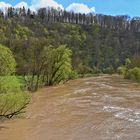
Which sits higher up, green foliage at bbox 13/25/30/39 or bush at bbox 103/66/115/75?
green foliage at bbox 13/25/30/39

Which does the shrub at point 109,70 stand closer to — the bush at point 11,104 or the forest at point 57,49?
the forest at point 57,49

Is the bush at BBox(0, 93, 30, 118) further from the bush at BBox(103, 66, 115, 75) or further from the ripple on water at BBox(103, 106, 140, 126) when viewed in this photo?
the bush at BBox(103, 66, 115, 75)

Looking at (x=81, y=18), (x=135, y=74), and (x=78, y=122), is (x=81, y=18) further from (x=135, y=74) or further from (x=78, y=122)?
(x=78, y=122)

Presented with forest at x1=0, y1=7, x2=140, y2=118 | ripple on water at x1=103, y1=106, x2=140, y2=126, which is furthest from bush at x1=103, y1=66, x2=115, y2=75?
ripple on water at x1=103, y1=106, x2=140, y2=126

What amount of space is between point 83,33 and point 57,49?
7681cm

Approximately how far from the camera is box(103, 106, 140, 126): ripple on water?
23391mm

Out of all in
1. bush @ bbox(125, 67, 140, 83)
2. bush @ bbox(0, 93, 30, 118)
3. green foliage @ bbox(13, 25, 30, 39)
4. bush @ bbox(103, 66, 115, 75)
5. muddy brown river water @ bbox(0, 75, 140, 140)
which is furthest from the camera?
green foliage @ bbox(13, 25, 30, 39)

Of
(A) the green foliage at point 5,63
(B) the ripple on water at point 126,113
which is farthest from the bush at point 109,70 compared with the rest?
(A) the green foliage at point 5,63

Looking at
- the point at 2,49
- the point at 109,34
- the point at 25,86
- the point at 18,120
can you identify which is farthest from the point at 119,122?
the point at 109,34

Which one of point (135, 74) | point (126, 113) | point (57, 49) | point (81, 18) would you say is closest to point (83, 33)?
point (81, 18)

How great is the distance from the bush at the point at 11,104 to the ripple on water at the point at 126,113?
6258 millimetres

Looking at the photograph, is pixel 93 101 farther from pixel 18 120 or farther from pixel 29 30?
pixel 29 30

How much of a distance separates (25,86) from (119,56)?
75.8 meters

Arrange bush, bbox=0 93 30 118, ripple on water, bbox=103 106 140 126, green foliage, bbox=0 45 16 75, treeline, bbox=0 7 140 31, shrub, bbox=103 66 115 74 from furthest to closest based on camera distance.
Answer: treeline, bbox=0 7 140 31 < shrub, bbox=103 66 115 74 < green foliage, bbox=0 45 16 75 < ripple on water, bbox=103 106 140 126 < bush, bbox=0 93 30 118
